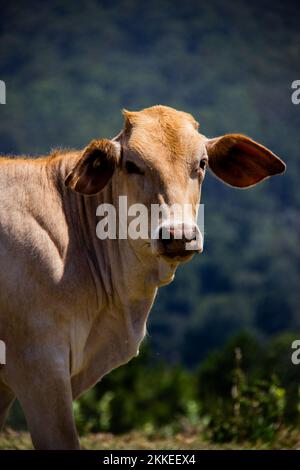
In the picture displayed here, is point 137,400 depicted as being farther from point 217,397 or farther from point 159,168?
point 159,168

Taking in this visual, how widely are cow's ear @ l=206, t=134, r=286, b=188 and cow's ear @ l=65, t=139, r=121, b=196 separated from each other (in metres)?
1.11

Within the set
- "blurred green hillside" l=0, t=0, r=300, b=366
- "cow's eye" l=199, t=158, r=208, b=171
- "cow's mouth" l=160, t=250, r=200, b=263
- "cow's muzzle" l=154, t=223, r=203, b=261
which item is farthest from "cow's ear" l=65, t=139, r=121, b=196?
"blurred green hillside" l=0, t=0, r=300, b=366

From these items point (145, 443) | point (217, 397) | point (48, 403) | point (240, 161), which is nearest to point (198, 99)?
point (217, 397)

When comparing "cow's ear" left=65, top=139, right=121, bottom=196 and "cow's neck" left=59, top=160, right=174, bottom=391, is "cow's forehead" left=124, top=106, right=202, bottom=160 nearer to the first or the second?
"cow's ear" left=65, top=139, right=121, bottom=196

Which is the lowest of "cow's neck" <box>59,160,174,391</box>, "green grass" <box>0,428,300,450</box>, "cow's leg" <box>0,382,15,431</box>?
"green grass" <box>0,428,300,450</box>

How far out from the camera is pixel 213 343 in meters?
112

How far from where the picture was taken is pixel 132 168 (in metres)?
9.48

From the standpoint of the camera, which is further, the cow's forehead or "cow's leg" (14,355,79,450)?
the cow's forehead

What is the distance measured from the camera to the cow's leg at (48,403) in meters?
8.84

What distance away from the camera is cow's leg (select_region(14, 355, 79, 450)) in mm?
8836

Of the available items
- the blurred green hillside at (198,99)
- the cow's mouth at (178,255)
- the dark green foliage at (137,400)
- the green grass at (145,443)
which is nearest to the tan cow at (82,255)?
the cow's mouth at (178,255)
